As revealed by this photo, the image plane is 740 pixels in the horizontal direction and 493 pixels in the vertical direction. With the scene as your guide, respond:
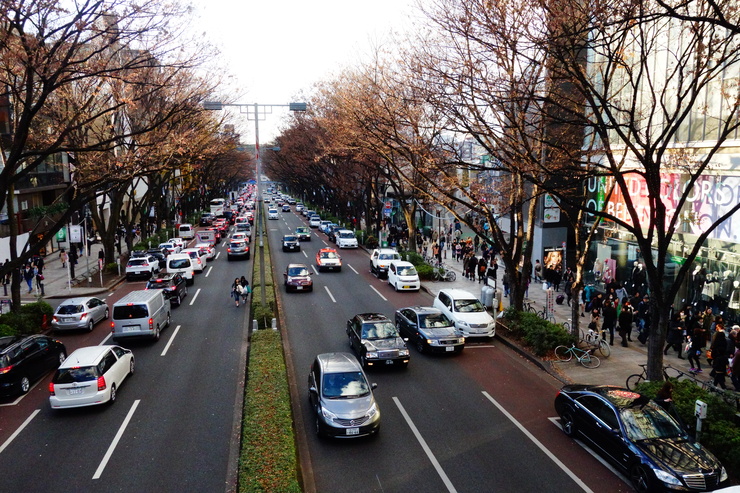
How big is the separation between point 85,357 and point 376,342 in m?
8.15

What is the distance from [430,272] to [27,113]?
23.3 meters

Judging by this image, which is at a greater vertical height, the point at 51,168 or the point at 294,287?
the point at 51,168

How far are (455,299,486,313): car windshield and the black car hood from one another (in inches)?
435

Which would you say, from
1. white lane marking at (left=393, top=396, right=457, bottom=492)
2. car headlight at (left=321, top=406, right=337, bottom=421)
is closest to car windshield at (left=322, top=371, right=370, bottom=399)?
car headlight at (left=321, top=406, right=337, bottom=421)

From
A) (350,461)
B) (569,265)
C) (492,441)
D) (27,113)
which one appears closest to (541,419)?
(492,441)

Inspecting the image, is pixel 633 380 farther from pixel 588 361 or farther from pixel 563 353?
pixel 563 353

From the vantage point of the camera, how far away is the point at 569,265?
3294 centimetres

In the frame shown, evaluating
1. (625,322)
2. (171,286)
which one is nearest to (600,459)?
(625,322)

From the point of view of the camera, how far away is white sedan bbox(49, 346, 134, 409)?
45.0 ft

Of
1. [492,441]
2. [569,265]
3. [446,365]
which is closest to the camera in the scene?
[492,441]

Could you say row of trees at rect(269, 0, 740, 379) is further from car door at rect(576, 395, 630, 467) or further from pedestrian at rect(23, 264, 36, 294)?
pedestrian at rect(23, 264, 36, 294)

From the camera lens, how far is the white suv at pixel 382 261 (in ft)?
113

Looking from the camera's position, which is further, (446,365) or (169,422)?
(446,365)

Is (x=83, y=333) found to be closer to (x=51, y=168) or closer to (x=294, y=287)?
(x=294, y=287)
